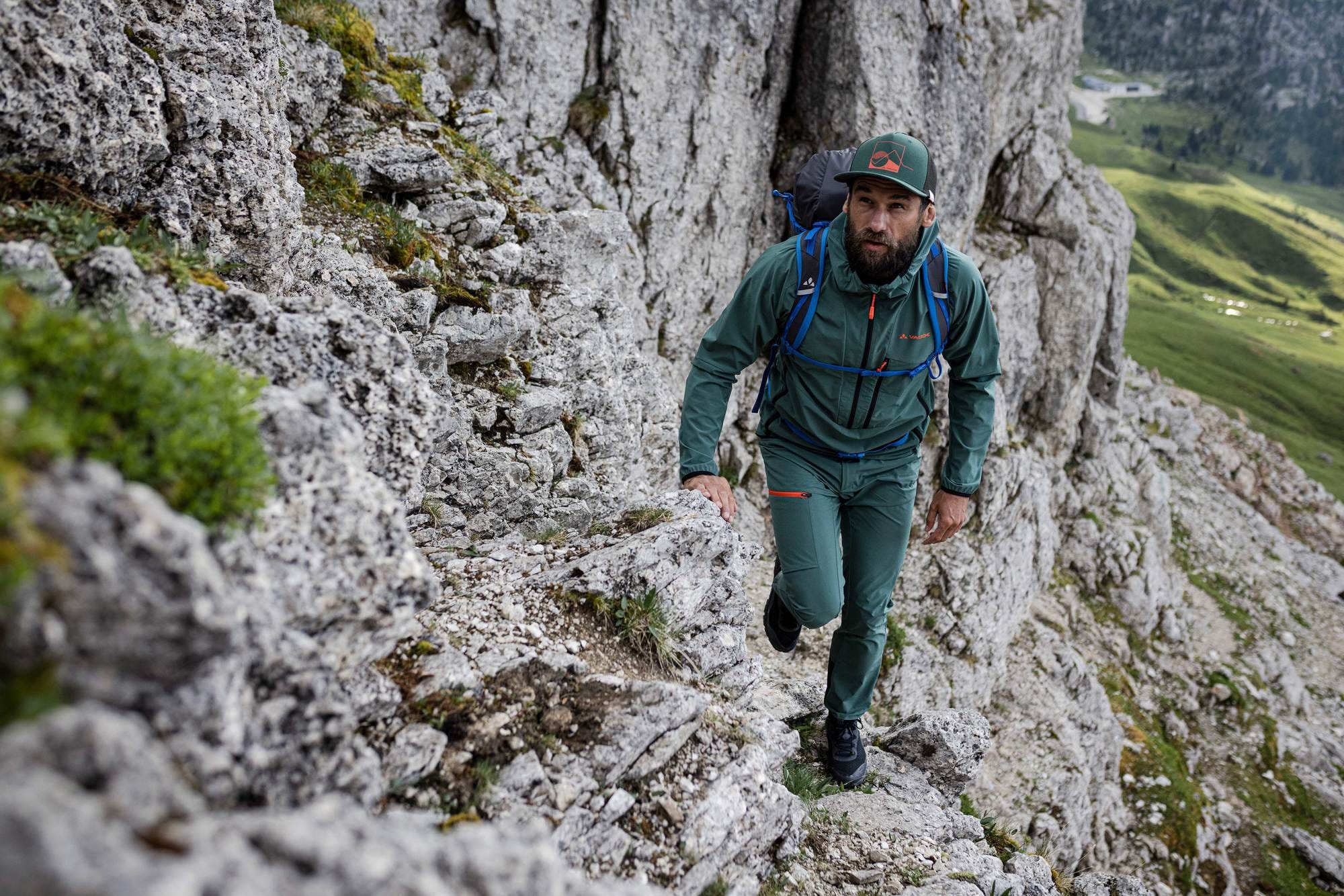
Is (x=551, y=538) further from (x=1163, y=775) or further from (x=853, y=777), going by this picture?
(x=1163, y=775)

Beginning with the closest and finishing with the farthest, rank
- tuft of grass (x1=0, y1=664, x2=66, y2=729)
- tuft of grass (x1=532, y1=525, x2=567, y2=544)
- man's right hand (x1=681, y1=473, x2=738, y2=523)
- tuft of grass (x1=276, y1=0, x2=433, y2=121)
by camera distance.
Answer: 1. tuft of grass (x1=0, y1=664, x2=66, y2=729)
2. man's right hand (x1=681, y1=473, x2=738, y2=523)
3. tuft of grass (x1=532, y1=525, x2=567, y2=544)
4. tuft of grass (x1=276, y1=0, x2=433, y2=121)

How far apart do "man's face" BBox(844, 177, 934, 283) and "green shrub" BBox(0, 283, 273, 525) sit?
231 inches

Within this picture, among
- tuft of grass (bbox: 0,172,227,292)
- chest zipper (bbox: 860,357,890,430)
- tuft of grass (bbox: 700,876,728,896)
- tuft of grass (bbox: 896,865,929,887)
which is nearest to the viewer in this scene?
tuft of grass (bbox: 0,172,227,292)

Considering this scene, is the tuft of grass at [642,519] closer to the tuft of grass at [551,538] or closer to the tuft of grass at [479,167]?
the tuft of grass at [551,538]

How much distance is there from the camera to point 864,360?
779cm

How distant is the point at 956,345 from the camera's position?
826 centimetres

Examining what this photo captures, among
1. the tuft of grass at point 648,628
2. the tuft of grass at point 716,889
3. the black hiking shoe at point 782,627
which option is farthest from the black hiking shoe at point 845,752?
the tuft of grass at point 716,889

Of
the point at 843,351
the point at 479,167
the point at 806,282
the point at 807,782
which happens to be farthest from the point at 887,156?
the point at 479,167

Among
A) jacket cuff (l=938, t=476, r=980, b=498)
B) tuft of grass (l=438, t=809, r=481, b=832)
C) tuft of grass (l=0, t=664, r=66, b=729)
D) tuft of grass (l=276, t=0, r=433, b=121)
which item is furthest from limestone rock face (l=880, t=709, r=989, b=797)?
tuft of grass (l=276, t=0, r=433, b=121)

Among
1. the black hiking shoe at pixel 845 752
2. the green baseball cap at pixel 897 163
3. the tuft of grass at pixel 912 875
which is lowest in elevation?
the black hiking shoe at pixel 845 752

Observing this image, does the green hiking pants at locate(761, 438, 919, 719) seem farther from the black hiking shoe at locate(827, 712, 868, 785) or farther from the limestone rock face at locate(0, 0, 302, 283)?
the limestone rock face at locate(0, 0, 302, 283)

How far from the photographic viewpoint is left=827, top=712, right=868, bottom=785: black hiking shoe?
28.3 feet

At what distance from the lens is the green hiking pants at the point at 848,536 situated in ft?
26.7

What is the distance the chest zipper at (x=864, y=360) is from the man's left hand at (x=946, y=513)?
1.58 m
